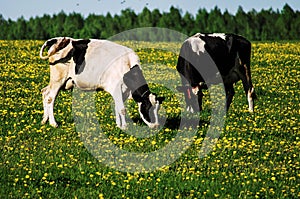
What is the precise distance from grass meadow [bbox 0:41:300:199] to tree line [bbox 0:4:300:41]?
86.0ft

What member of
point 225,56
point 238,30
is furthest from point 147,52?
point 225,56

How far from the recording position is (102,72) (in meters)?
13.9

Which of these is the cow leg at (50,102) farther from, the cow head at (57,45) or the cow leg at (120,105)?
the cow leg at (120,105)

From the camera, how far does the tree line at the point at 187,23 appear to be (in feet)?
150

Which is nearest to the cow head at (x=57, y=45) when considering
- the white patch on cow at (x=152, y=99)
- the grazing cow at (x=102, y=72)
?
the grazing cow at (x=102, y=72)

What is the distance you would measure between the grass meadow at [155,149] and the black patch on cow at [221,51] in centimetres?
113

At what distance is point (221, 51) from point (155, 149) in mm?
4890

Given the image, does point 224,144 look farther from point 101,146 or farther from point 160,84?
point 160,84

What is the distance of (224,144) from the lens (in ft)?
42.0

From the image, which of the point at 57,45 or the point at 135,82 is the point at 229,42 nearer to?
the point at 135,82

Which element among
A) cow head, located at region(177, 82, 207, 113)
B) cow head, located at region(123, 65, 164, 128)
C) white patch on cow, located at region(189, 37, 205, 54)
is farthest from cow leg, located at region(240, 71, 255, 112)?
cow head, located at region(123, 65, 164, 128)

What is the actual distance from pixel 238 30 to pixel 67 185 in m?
37.0

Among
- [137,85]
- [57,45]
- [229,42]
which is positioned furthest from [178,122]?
[57,45]

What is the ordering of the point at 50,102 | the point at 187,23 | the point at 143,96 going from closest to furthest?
the point at 143,96 → the point at 50,102 → the point at 187,23
